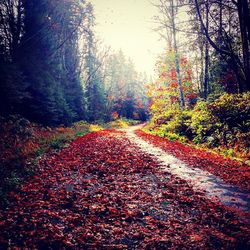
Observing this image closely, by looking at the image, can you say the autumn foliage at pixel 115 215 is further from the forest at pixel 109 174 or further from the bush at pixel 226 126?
the bush at pixel 226 126

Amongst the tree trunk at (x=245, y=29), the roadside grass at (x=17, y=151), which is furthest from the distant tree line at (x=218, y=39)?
the roadside grass at (x=17, y=151)

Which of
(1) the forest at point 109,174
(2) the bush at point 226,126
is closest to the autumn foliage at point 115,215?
(1) the forest at point 109,174

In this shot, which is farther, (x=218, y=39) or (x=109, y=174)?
(x=218, y=39)

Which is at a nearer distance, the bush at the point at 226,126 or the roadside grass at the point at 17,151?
the roadside grass at the point at 17,151

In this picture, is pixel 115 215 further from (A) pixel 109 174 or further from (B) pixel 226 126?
(B) pixel 226 126

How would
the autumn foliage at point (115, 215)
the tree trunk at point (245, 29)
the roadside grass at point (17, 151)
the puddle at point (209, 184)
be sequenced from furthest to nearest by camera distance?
the tree trunk at point (245, 29), the roadside grass at point (17, 151), the puddle at point (209, 184), the autumn foliage at point (115, 215)

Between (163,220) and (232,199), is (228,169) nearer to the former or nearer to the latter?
(232,199)

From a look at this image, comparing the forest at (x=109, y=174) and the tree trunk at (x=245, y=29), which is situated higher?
the tree trunk at (x=245, y=29)

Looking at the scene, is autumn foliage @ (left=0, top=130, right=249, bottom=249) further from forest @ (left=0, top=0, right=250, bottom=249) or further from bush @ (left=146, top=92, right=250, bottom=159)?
bush @ (left=146, top=92, right=250, bottom=159)

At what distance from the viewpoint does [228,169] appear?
9.09 metres

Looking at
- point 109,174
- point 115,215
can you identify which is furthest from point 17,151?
point 115,215

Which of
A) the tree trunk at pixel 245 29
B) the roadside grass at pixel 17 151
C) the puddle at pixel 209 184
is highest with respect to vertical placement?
the tree trunk at pixel 245 29

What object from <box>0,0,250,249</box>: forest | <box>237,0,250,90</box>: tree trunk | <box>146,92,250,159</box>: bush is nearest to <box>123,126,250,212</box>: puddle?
<box>0,0,250,249</box>: forest

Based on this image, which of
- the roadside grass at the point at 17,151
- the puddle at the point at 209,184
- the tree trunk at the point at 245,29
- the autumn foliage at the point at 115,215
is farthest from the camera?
the tree trunk at the point at 245,29
